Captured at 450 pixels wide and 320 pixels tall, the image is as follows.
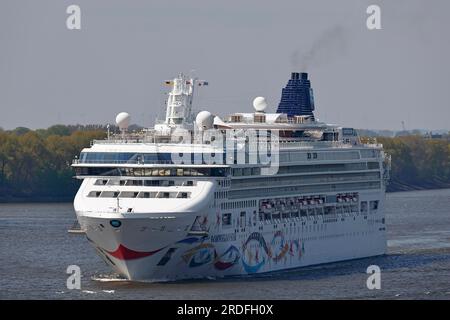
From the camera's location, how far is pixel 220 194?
71.9 meters

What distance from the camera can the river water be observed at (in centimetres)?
6781

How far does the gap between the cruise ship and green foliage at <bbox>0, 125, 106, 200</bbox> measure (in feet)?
215

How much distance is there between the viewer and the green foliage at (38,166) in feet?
495

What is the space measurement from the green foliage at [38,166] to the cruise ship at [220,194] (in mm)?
65461

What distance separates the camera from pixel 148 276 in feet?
229

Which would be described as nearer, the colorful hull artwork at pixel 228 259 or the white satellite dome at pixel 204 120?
the colorful hull artwork at pixel 228 259

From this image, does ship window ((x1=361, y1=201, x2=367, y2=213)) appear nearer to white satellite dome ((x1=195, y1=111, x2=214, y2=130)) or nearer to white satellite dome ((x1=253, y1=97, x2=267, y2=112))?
white satellite dome ((x1=253, y1=97, x2=267, y2=112))

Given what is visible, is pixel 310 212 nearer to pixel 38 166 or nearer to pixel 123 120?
pixel 123 120

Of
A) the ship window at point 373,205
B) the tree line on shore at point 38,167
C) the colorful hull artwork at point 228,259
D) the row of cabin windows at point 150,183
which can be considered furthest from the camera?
the tree line on shore at point 38,167

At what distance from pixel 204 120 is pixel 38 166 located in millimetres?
79875

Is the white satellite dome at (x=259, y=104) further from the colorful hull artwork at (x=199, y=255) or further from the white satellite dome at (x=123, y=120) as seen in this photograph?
the colorful hull artwork at (x=199, y=255)

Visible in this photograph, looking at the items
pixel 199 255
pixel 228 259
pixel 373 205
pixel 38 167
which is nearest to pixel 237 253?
pixel 228 259

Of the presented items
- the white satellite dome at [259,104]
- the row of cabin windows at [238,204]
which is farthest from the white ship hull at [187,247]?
the white satellite dome at [259,104]
